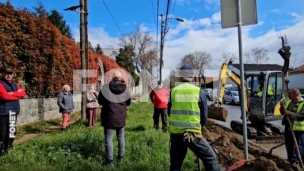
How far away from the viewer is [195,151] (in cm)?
402

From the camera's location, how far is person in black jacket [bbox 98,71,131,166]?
17.8 ft

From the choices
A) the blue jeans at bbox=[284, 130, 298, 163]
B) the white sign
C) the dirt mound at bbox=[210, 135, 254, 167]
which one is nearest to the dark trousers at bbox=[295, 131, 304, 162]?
the blue jeans at bbox=[284, 130, 298, 163]

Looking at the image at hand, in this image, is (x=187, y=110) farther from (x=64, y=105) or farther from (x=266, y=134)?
(x=266, y=134)

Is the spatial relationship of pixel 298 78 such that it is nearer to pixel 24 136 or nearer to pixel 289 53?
pixel 289 53

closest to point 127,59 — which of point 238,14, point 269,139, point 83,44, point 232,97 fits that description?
point 232,97

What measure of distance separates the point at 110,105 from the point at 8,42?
5464 mm

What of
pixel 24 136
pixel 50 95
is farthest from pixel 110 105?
pixel 50 95

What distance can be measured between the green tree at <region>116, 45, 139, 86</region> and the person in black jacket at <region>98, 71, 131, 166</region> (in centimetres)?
4226

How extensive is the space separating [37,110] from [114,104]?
22.7 ft

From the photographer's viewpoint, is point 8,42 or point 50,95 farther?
point 50,95

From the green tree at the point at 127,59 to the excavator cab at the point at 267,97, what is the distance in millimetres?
37585

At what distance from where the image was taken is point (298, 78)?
1937 inches

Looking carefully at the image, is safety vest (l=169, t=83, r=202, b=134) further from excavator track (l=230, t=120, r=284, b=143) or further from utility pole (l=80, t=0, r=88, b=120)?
utility pole (l=80, t=0, r=88, b=120)

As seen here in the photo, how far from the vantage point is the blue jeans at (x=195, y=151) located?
3.97 meters
